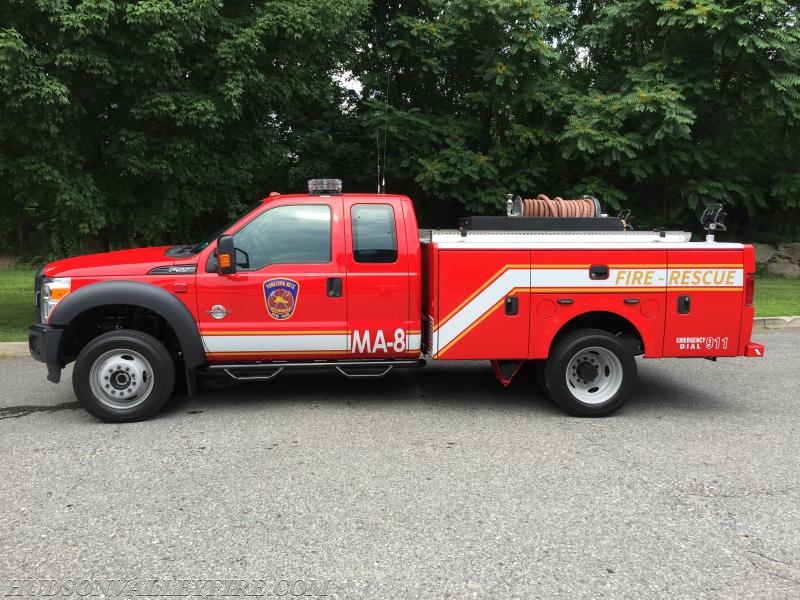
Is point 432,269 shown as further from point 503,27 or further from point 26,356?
point 503,27

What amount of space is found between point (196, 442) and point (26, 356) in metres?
4.82

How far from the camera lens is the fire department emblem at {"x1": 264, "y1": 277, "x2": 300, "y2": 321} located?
5.70 metres

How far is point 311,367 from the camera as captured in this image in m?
5.85

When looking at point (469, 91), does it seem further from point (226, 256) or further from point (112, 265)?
point (112, 265)

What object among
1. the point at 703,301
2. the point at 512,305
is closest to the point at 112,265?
the point at 512,305

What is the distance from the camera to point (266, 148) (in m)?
12.0

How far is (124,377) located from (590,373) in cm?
426

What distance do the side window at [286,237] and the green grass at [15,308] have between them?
5235 millimetres

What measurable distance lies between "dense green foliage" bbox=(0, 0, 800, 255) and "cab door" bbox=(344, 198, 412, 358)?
3.66 m

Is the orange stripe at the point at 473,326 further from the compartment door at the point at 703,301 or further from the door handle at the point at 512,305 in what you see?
the compartment door at the point at 703,301

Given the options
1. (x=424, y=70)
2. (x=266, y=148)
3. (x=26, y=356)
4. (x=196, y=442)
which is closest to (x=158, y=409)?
(x=196, y=442)

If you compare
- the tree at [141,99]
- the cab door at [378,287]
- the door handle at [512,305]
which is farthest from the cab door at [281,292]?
the tree at [141,99]

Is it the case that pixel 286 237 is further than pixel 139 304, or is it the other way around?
pixel 286 237

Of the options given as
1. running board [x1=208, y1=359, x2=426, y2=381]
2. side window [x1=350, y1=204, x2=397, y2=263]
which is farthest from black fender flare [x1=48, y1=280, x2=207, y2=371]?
side window [x1=350, y1=204, x2=397, y2=263]
